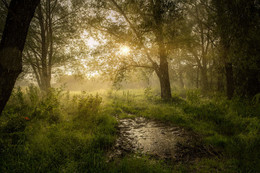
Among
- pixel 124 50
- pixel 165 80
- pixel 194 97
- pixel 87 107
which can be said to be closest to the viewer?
pixel 87 107

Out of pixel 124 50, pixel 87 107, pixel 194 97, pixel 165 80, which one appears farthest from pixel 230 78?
pixel 87 107

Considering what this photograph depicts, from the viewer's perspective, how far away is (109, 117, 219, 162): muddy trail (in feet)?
12.3

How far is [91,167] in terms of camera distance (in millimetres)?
3125

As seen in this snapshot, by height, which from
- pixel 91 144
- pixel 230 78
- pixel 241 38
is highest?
pixel 241 38

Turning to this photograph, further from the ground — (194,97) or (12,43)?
(12,43)

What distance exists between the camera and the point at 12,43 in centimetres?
267

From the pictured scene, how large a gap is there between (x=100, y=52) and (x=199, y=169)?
10.7 m

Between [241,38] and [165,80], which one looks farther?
[165,80]

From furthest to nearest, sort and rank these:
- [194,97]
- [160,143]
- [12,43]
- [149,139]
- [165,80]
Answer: [165,80], [194,97], [149,139], [160,143], [12,43]

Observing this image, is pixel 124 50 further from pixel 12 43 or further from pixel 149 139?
pixel 12 43

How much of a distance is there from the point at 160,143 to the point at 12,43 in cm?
493

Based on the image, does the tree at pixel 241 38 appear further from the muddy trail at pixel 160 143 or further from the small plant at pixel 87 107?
the small plant at pixel 87 107

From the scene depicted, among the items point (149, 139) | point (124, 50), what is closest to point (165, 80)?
point (124, 50)

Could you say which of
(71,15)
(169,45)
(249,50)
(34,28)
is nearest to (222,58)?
(249,50)
